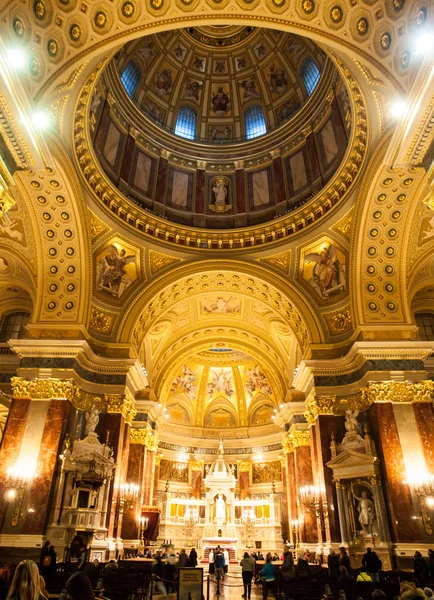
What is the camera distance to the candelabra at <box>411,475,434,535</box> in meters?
14.0

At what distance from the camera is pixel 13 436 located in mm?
15312

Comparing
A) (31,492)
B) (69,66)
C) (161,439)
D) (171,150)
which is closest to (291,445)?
(161,439)

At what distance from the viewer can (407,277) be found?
58.6ft

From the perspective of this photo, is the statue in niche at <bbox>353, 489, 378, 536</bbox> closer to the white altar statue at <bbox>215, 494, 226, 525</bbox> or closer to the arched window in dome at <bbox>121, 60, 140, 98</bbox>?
the white altar statue at <bbox>215, 494, 226, 525</bbox>

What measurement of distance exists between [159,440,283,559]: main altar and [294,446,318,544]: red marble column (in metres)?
9.53

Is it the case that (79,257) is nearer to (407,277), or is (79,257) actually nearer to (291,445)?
(407,277)

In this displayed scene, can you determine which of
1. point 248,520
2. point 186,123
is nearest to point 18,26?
point 186,123

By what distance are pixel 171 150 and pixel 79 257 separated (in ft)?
28.3

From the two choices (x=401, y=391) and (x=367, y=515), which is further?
(x=401, y=391)

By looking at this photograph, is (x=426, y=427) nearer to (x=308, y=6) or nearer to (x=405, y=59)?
(x=405, y=59)

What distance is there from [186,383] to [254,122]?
1984 cm

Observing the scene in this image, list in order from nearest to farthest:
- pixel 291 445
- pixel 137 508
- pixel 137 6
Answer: pixel 137 6
pixel 137 508
pixel 291 445

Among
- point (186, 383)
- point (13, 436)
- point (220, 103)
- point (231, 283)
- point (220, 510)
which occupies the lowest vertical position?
point (220, 510)

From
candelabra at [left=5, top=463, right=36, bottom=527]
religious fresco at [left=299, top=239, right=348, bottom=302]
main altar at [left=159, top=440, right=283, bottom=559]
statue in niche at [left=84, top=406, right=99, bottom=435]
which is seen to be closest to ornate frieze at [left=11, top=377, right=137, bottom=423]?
statue in niche at [left=84, top=406, right=99, bottom=435]
